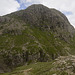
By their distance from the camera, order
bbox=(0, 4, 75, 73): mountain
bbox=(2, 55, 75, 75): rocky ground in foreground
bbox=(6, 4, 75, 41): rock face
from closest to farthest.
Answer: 1. bbox=(2, 55, 75, 75): rocky ground in foreground
2. bbox=(0, 4, 75, 73): mountain
3. bbox=(6, 4, 75, 41): rock face

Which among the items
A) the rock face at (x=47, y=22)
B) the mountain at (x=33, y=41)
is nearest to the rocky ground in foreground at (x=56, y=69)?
the mountain at (x=33, y=41)

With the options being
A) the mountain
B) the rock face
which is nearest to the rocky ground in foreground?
the mountain

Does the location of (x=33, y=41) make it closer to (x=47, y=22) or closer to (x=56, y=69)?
(x=47, y=22)

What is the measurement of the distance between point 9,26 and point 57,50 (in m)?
86.9

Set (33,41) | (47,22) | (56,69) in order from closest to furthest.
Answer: (56,69)
(33,41)
(47,22)

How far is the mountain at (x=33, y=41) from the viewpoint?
112m

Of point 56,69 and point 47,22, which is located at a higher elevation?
Answer: point 47,22

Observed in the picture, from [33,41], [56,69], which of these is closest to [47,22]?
[33,41]

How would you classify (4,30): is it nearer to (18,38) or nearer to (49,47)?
(18,38)

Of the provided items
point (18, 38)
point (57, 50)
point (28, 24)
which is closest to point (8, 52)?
point (18, 38)

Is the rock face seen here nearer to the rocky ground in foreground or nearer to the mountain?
the mountain

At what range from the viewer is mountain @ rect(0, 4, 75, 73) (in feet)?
366

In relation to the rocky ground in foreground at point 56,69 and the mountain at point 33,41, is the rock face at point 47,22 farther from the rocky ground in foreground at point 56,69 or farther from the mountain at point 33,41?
the rocky ground in foreground at point 56,69

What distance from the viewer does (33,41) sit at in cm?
13612
